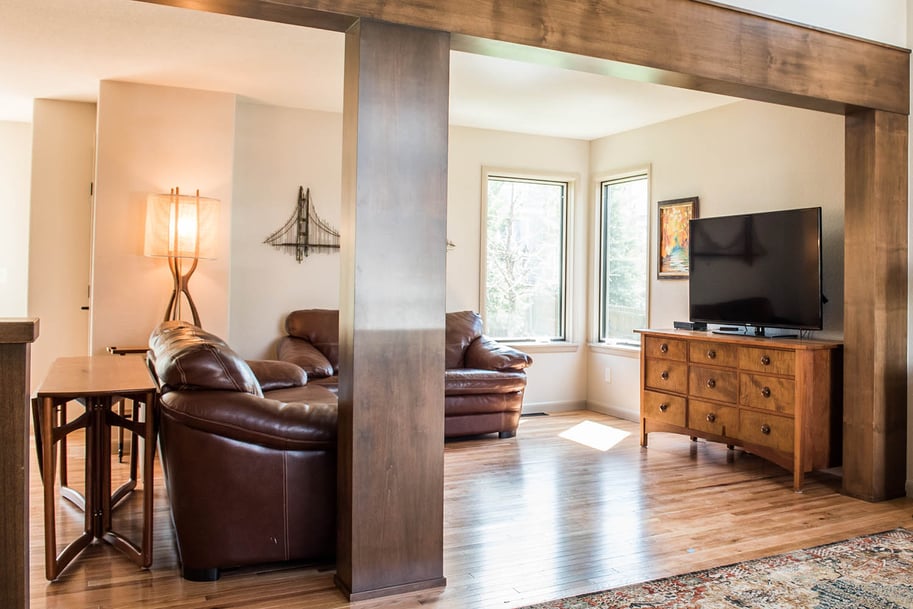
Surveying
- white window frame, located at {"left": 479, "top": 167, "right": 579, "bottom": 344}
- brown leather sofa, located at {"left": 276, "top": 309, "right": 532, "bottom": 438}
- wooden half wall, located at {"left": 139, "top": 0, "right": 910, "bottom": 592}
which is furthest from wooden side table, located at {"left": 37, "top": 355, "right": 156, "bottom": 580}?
white window frame, located at {"left": 479, "top": 167, "right": 579, "bottom": 344}

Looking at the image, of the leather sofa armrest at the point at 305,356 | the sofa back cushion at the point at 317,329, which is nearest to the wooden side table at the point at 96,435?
the leather sofa armrest at the point at 305,356

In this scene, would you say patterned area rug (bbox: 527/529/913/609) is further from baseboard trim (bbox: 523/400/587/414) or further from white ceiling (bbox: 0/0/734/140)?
baseboard trim (bbox: 523/400/587/414)

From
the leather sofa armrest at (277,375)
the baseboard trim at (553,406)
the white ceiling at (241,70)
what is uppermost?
the white ceiling at (241,70)

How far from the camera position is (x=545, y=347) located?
6527mm

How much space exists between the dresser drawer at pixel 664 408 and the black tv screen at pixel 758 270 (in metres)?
0.62

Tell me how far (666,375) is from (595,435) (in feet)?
2.87

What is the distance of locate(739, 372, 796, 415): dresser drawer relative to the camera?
4.04 m

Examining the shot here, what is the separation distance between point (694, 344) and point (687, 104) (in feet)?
6.09

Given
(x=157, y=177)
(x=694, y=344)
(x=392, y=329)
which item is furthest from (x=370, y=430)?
(x=157, y=177)

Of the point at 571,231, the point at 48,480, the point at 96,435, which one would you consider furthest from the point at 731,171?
the point at 48,480

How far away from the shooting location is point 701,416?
466cm

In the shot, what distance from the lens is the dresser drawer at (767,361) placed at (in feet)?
13.2

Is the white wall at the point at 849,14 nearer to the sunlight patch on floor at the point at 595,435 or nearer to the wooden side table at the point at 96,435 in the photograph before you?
the sunlight patch on floor at the point at 595,435

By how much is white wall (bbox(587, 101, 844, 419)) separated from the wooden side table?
4008 millimetres
